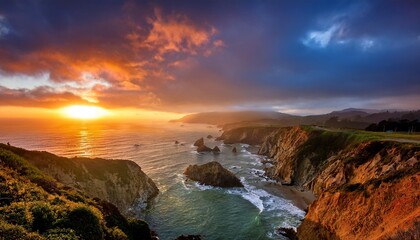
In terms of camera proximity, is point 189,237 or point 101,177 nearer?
point 189,237

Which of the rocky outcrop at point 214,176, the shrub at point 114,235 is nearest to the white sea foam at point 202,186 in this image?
the rocky outcrop at point 214,176

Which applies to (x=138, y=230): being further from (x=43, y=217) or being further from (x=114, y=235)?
(x=43, y=217)

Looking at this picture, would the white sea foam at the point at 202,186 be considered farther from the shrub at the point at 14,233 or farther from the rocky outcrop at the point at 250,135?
the rocky outcrop at the point at 250,135

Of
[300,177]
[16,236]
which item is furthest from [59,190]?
[300,177]

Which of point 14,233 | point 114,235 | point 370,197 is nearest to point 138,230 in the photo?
point 114,235

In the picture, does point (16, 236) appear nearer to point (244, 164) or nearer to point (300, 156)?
point (300, 156)

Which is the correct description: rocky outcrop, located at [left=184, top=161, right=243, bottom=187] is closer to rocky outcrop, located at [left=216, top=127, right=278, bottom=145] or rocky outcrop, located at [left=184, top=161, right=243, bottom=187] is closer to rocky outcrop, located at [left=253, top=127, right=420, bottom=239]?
rocky outcrop, located at [left=253, top=127, right=420, bottom=239]
